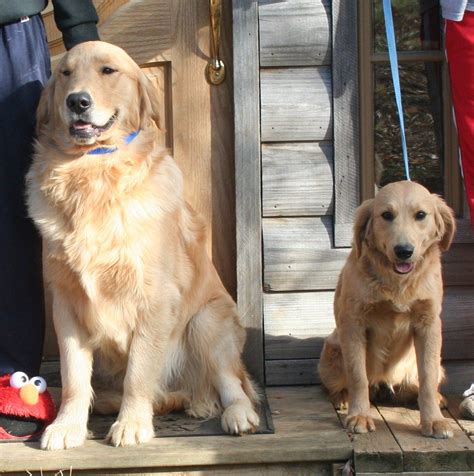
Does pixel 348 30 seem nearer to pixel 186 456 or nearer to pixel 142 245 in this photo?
pixel 142 245

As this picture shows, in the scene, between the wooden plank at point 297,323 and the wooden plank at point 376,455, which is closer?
the wooden plank at point 376,455

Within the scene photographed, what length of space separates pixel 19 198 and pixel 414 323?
Answer: 1628mm

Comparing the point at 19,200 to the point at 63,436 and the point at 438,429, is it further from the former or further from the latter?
the point at 438,429

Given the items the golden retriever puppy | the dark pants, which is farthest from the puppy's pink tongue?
the dark pants

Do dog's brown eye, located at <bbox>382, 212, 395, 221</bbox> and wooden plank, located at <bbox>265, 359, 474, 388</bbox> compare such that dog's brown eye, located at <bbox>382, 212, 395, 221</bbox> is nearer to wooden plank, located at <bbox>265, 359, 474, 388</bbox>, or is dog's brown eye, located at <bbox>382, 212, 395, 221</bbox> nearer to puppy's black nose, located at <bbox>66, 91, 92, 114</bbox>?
wooden plank, located at <bbox>265, 359, 474, 388</bbox>

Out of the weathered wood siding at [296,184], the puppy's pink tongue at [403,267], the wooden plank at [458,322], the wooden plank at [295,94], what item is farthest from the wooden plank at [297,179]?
the puppy's pink tongue at [403,267]

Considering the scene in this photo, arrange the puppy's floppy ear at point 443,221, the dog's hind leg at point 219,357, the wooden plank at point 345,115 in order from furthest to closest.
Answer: the wooden plank at point 345,115 < the dog's hind leg at point 219,357 < the puppy's floppy ear at point 443,221

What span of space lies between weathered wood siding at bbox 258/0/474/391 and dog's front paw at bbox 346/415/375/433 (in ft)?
2.40

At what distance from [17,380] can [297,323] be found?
132 cm

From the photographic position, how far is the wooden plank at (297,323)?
4.17 meters

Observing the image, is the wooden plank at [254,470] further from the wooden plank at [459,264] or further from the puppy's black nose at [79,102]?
the puppy's black nose at [79,102]

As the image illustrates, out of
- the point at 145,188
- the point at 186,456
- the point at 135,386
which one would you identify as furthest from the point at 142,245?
the point at 186,456

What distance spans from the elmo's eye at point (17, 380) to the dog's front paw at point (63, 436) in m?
0.25

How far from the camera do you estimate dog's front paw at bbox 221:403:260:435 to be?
344cm
